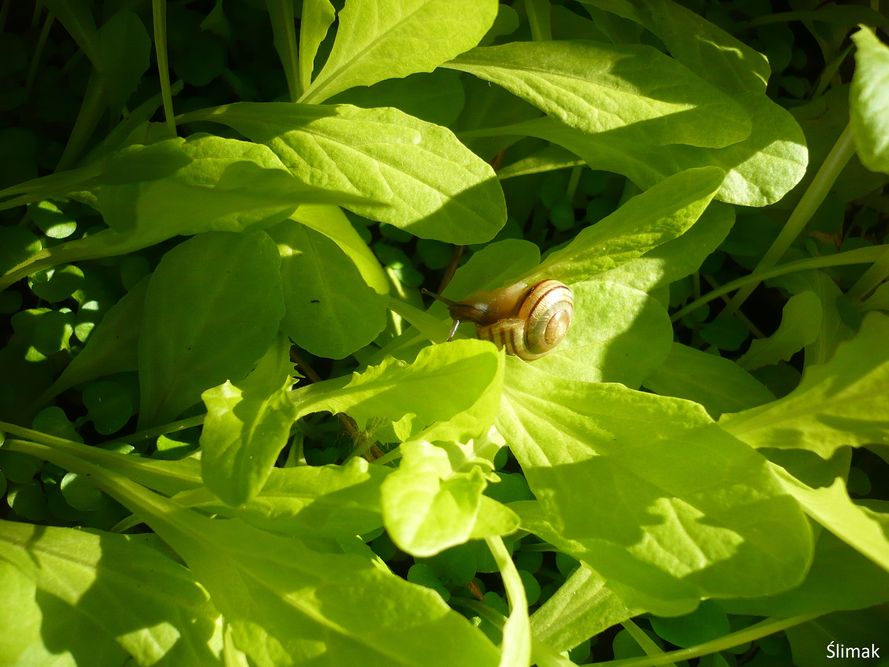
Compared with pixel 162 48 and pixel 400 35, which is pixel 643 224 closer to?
pixel 400 35

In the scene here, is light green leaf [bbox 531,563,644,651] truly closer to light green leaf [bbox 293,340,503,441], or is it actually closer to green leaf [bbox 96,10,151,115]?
light green leaf [bbox 293,340,503,441]

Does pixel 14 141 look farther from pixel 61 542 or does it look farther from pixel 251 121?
pixel 61 542

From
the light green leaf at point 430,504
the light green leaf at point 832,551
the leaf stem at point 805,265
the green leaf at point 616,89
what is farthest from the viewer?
the leaf stem at point 805,265

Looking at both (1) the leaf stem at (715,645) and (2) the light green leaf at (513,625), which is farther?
(1) the leaf stem at (715,645)

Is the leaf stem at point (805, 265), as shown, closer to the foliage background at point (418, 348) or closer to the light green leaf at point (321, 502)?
the foliage background at point (418, 348)

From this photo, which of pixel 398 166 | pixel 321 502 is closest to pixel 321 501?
pixel 321 502

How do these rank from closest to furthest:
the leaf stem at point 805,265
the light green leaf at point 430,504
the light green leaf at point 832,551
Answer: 1. the light green leaf at point 430,504
2. the light green leaf at point 832,551
3. the leaf stem at point 805,265

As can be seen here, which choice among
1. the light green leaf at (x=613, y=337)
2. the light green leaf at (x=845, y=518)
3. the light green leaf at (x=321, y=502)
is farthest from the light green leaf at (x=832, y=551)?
the light green leaf at (x=321, y=502)

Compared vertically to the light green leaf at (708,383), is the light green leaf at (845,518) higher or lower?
higher

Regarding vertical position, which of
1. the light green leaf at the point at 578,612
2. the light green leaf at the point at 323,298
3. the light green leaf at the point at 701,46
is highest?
the light green leaf at the point at 701,46
